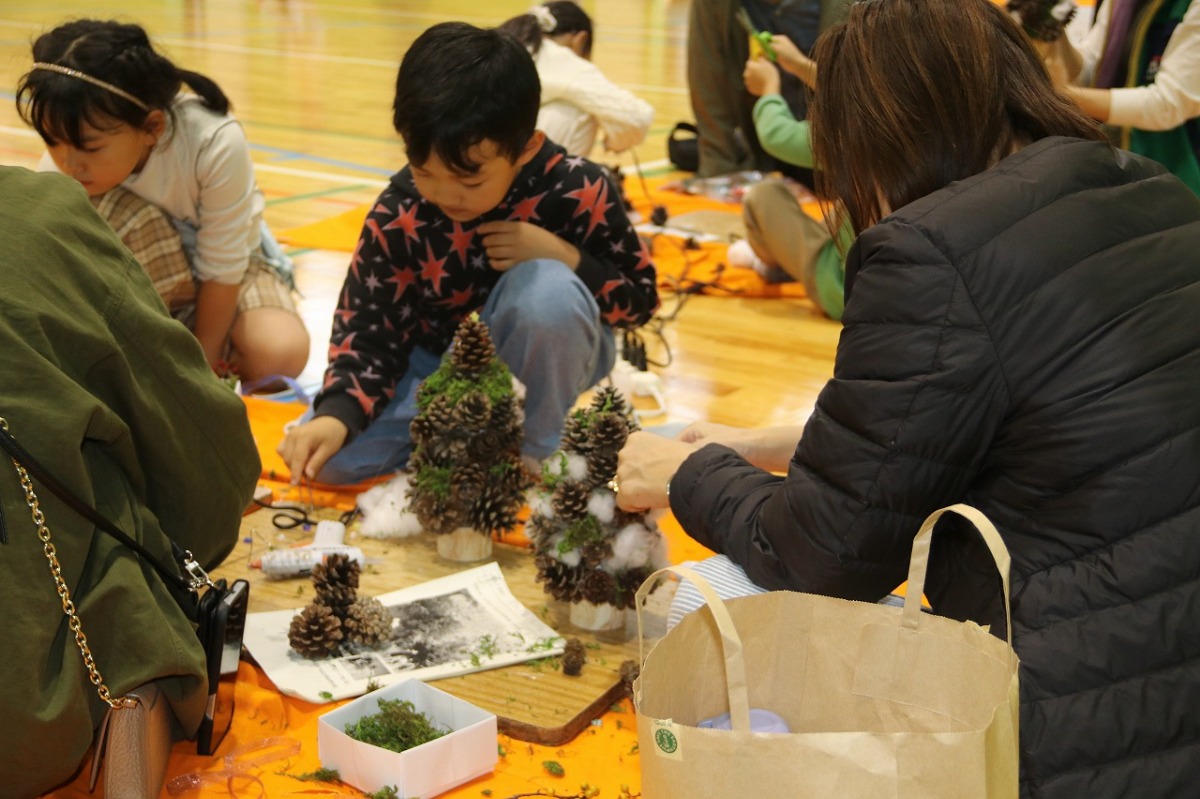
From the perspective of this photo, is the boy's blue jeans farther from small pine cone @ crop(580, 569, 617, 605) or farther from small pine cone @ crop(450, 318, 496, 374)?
small pine cone @ crop(580, 569, 617, 605)

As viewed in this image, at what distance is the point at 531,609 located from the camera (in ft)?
6.88

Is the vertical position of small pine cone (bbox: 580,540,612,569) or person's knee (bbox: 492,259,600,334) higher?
person's knee (bbox: 492,259,600,334)

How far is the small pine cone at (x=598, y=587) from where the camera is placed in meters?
1.95

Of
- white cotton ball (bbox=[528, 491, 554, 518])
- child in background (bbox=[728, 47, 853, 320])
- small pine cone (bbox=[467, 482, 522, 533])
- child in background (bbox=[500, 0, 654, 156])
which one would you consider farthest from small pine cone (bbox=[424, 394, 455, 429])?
child in background (bbox=[500, 0, 654, 156])

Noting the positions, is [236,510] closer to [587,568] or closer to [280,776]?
[280,776]

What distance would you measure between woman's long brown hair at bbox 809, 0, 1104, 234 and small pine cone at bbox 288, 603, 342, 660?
0.96m

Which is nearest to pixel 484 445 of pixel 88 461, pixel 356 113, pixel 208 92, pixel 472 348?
pixel 472 348

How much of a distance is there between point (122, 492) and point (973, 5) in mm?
1109

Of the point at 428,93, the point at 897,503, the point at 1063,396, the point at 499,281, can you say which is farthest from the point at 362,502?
the point at 1063,396

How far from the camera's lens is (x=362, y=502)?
7.74ft

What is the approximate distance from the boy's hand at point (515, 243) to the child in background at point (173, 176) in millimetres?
689

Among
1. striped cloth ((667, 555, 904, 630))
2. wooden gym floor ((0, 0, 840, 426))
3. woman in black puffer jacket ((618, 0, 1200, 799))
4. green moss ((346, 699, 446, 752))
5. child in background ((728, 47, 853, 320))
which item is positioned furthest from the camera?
child in background ((728, 47, 853, 320))

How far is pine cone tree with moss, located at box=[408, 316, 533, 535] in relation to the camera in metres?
2.17

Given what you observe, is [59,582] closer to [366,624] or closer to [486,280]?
[366,624]
